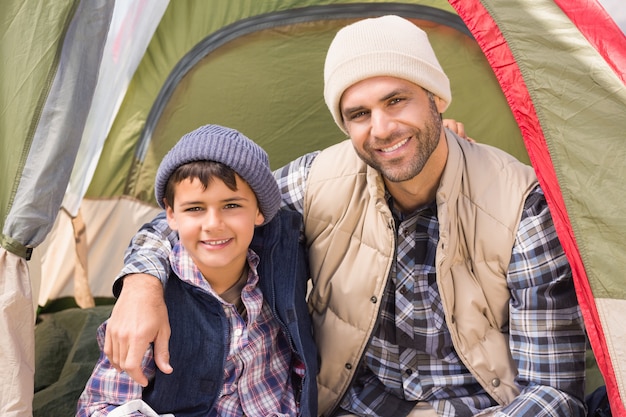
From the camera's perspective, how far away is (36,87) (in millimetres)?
1813

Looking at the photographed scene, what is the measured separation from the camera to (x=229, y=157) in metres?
1.66

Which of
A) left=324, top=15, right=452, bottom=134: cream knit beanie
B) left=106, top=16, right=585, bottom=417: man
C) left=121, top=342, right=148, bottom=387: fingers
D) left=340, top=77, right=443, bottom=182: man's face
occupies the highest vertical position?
left=324, top=15, right=452, bottom=134: cream knit beanie

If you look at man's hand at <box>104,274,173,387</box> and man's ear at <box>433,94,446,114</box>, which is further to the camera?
man's ear at <box>433,94,446,114</box>

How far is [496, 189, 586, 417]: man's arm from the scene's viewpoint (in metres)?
1.68

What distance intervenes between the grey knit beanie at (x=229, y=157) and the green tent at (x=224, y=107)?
1.09ft

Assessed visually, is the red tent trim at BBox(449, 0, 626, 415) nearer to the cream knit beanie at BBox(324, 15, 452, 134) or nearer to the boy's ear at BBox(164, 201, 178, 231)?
the cream knit beanie at BBox(324, 15, 452, 134)

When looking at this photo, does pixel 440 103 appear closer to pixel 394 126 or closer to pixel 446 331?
pixel 394 126

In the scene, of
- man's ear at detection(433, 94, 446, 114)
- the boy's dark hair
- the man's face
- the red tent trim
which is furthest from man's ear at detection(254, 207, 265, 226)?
the red tent trim

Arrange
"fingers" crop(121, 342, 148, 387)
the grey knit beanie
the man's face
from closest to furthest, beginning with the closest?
"fingers" crop(121, 342, 148, 387) < the grey knit beanie < the man's face

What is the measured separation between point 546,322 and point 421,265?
1.11 ft

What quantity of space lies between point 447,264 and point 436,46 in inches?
43.7

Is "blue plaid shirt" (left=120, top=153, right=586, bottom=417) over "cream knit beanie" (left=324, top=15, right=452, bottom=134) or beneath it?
beneath

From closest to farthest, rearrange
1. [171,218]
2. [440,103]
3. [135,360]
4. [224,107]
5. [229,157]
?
[135,360], [229,157], [171,218], [440,103], [224,107]

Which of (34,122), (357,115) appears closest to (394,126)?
(357,115)
